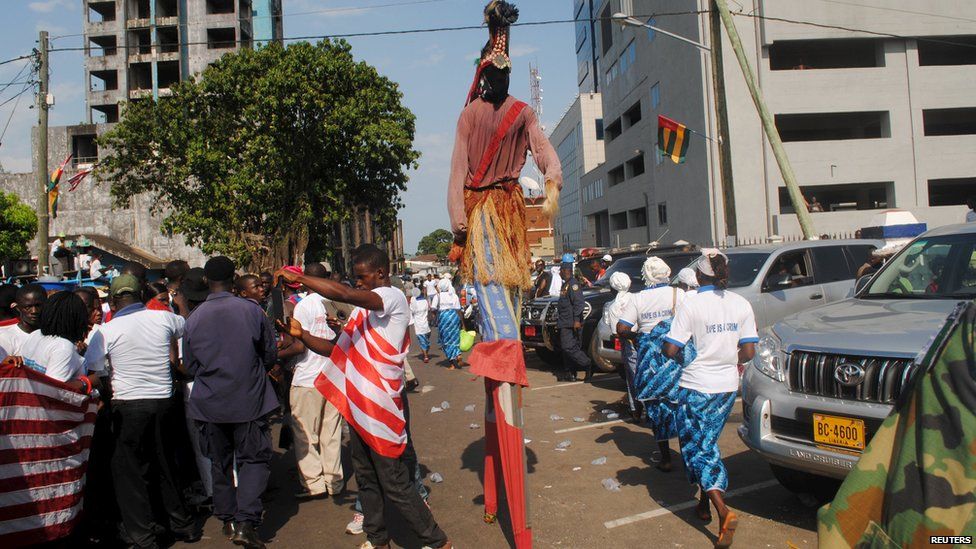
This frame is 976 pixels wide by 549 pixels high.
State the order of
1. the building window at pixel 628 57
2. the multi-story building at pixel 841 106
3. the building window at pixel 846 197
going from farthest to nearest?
the building window at pixel 628 57, the building window at pixel 846 197, the multi-story building at pixel 841 106

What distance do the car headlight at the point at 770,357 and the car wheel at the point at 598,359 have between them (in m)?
5.63

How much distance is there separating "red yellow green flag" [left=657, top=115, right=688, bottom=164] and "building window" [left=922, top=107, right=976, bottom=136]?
14.5 metres

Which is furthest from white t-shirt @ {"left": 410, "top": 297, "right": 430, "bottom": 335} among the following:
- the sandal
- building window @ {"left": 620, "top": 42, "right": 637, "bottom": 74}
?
building window @ {"left": 620, "top": 42, "right": 637, "bottom": 74}

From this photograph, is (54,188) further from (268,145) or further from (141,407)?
(141,407)

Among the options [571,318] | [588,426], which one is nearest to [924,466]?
[588,426]

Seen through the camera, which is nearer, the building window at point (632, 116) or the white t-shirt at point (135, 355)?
the white t-shirt at point (135, 355)

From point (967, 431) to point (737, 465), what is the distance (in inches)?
187

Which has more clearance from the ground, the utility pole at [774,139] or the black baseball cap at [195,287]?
the utility pole at [774,139]

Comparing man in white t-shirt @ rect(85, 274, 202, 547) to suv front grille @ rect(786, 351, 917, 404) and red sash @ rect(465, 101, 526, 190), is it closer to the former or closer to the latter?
red sash @ rect(465, 101, 526, 190)

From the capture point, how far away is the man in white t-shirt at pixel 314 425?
19.3 feet

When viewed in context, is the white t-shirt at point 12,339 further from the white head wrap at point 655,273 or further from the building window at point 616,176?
the building window at point 616,176

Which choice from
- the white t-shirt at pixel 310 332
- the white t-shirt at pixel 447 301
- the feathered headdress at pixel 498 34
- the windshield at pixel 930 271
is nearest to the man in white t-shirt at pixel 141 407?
the white t-shirt at pixel 310 332

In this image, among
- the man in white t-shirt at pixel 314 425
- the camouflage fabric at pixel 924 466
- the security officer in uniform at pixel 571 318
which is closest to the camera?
the camouflage fabric at pixel 924 466

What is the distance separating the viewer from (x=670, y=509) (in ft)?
16.6
